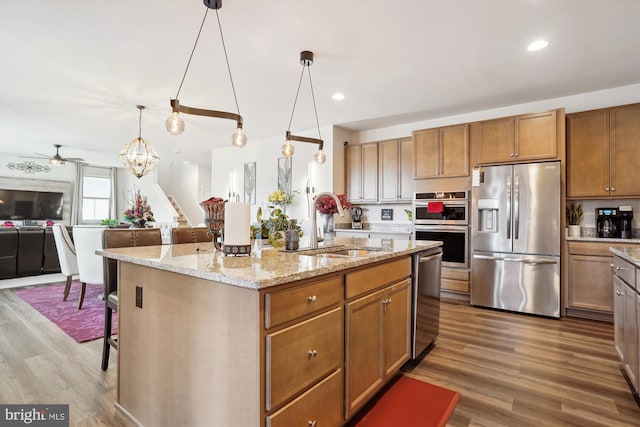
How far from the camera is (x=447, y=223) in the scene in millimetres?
4379

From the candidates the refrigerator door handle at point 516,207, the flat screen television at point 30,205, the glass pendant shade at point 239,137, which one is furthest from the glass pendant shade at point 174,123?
the flat screen television at point 30,205

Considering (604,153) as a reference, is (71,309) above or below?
below

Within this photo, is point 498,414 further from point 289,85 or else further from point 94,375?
point 289,85

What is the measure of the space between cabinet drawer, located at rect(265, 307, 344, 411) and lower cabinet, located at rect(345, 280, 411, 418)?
119 millimetres

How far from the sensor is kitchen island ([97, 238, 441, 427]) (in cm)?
122

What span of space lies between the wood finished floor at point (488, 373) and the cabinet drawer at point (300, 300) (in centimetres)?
109

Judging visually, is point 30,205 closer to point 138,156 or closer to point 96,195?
point 96,195

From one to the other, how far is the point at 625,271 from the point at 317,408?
7.17ft

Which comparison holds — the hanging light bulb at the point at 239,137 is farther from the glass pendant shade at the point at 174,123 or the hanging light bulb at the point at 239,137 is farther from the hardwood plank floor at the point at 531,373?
the hardwood plank floor at the point at 531,373

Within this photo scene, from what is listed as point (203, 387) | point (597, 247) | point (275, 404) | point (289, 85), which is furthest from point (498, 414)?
point (289, 85)

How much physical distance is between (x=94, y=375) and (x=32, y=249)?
521 cm

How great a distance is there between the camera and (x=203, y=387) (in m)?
1.39

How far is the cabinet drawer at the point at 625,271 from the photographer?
1974 mm

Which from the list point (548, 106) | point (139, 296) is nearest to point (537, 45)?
point (548, 106)
